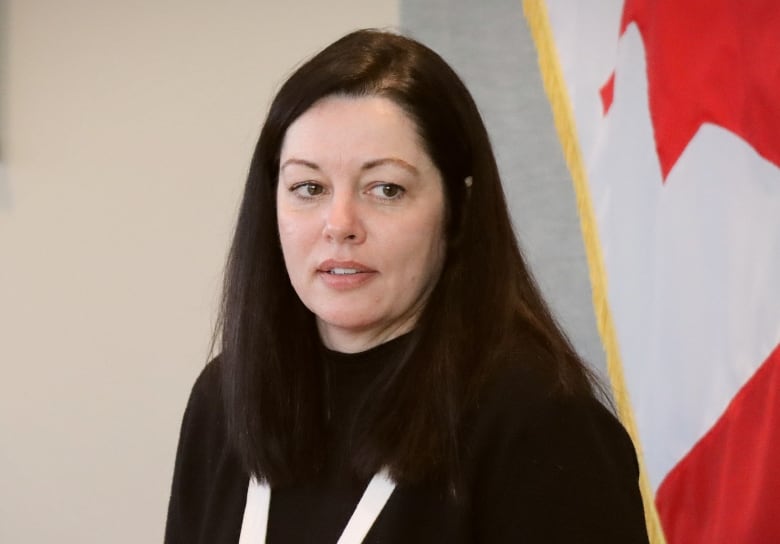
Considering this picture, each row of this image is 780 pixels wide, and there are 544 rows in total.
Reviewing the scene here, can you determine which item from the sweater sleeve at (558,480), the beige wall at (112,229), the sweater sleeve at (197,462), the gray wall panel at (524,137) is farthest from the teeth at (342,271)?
the beige wall at (112,229)

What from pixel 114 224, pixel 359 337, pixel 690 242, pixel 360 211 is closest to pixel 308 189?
pixel 360 211

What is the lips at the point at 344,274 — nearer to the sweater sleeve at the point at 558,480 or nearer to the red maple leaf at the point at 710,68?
the sweater sleeve at the point at 558,480

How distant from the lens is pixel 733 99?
1437 mm

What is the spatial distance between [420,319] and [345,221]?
0.16 metres

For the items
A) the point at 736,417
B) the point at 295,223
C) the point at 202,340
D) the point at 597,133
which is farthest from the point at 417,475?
the point at 202,340

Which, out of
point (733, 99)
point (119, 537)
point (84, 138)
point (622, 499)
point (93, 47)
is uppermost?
point (93, 47)

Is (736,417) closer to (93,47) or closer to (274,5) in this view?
(274,5)

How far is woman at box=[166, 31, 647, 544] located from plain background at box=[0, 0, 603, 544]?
45.6 inches

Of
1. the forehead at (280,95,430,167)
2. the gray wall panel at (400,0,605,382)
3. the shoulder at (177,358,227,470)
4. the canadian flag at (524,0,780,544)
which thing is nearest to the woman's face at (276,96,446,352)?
the forehead at (280,95,430,167)

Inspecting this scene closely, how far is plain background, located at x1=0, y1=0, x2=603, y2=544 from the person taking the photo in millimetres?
2404

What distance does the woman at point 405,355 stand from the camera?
106cm

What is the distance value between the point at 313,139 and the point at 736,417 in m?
0.74

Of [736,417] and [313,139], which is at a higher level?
[313,139]

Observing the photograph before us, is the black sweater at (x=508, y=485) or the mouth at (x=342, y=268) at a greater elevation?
the mouth at (x=342, y=268)
